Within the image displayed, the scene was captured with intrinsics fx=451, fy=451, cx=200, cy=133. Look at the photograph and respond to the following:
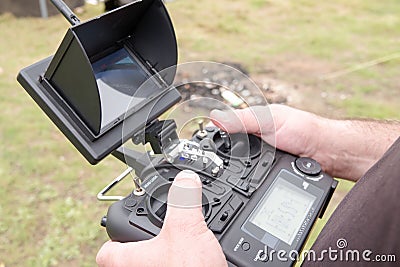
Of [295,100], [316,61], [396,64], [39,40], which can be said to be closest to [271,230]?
[295,100]

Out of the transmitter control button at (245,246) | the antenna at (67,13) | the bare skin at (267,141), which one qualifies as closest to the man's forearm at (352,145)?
the bare skin at (267,141)

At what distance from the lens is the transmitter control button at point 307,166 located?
0.89 metres

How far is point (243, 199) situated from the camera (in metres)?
0.81

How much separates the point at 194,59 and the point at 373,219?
2443 mm

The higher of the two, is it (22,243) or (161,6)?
(161,6)

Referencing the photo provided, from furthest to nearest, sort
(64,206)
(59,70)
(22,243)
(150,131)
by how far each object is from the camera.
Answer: (64,206) → (22,243) → (150,131) → (59,70)

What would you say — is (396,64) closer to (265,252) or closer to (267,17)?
(267,17)

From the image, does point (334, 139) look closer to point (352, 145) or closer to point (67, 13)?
point (352, 145)

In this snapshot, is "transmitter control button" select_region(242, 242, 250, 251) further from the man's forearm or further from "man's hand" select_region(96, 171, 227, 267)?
the man's forearm

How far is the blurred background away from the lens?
5.89 feet

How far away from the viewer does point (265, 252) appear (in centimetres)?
73

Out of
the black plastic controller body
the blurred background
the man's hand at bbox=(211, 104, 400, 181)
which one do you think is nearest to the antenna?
the black plastic controller body

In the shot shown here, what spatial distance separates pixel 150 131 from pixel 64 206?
119cm

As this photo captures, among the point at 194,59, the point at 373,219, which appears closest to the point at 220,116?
the point at 373,219
